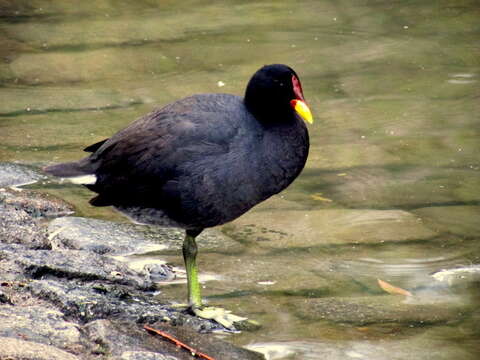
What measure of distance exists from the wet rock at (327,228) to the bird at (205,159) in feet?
2.80

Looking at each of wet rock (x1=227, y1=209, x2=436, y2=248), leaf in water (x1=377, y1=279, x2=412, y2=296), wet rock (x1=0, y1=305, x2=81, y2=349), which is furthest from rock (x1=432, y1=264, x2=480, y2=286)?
wet rock (x1=0, y1=305, x2=81, y2=349)

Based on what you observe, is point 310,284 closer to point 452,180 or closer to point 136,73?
point 452,180

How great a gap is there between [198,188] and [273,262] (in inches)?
35.6

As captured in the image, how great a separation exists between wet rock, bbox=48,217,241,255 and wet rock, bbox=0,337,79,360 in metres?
1.76

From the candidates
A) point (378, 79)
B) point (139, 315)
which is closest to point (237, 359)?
point (139, 315)

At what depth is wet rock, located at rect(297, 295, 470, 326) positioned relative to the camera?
14.9 ft

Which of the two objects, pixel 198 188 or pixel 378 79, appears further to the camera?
pixel 378 79

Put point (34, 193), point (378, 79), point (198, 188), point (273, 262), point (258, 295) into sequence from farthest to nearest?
1. point (378, 79)
2. point (34, 193)
3. point (273, 262)
4. point (258, 295)
5. point (198, 188)

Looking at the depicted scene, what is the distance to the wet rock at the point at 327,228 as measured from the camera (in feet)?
18.0

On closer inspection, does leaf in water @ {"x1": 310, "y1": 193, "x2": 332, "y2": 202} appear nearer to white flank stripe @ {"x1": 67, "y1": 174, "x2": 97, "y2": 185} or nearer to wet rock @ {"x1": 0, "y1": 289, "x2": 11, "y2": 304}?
white flank stripe @ {"x1": 67, "y1": 174, "x2": 97, "y2": 185}

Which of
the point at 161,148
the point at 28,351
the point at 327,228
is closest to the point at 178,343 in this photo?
the point at 28,351

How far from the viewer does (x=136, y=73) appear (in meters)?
8.47

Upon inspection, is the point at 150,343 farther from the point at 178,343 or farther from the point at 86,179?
the point at 86,179

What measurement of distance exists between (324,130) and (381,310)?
2.67 meters
